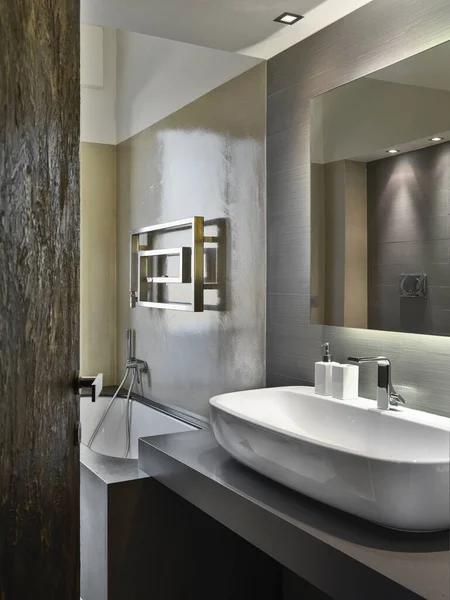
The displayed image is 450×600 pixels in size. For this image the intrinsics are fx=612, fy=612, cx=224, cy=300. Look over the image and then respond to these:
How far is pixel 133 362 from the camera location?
11.6 feet

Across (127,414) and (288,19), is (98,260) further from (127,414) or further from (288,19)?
(288,19)

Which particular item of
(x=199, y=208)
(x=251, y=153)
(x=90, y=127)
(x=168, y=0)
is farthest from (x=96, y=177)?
Answer: (x=168, y=0)

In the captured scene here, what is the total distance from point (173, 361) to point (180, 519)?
3.67 feet

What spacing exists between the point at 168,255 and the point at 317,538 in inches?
80.2

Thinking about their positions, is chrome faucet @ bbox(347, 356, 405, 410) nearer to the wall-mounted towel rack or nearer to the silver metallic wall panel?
the silver metallic wall panel

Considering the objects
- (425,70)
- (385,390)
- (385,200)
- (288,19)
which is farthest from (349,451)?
(288,19)

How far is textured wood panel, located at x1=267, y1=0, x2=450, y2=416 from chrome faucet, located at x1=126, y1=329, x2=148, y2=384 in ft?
3.86

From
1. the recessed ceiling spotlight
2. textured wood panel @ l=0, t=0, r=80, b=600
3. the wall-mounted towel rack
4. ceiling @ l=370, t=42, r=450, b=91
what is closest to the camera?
textured wood panel @ l=0, t=0, r=80, b=600

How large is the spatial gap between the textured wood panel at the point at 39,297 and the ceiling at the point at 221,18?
0.97 metres

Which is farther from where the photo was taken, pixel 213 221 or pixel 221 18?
pixel 213 221

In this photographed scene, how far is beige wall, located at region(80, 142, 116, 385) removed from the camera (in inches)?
151

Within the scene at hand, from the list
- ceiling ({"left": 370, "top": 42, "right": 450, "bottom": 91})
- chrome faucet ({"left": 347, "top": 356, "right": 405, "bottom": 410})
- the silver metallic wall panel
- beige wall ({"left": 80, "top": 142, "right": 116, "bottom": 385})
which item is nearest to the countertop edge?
chrome faucet ({"left": 347, "top": 356, "right": 405, "bottom": 410})

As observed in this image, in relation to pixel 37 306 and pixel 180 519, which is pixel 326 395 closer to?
pixel 180 519

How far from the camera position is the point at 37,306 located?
97 centimetres
